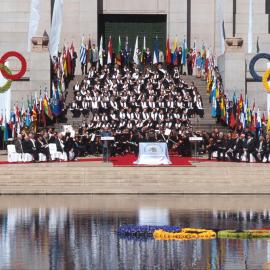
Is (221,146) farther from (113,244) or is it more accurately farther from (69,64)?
(113,244)

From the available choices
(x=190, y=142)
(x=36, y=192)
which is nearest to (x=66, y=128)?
(x=190, y=142)

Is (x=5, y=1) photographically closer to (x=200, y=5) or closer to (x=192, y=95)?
(x=200, y=5)

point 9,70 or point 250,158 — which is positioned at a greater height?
point 9,70

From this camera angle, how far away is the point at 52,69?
205ft

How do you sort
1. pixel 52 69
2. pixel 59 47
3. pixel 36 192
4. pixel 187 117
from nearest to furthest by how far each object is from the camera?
pixel 36 192 < pixel 187 117 < pixel 52 69 < pixel 59 47

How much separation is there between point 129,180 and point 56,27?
21.6m

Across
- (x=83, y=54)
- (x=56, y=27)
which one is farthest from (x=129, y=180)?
(x=56, y=27)

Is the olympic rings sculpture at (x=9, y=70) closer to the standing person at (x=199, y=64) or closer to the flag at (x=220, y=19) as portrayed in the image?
the standing person at (x=199, y=64)

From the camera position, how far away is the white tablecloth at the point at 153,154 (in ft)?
161

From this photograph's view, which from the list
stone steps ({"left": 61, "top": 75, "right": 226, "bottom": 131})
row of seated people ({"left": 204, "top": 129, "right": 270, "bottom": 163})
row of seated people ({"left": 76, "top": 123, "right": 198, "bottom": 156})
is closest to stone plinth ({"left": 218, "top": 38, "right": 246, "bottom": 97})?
stone steps ({"left": 61, "top": 75, "right": 226, "bottom": 131})

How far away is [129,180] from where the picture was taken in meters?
45.1

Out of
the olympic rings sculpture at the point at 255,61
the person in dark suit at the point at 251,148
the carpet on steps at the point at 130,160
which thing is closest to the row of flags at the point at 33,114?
the carpet on steps at the point at 130,160

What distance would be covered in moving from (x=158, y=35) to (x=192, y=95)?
12773 mm

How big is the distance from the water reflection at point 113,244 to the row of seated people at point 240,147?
14.2 metres
